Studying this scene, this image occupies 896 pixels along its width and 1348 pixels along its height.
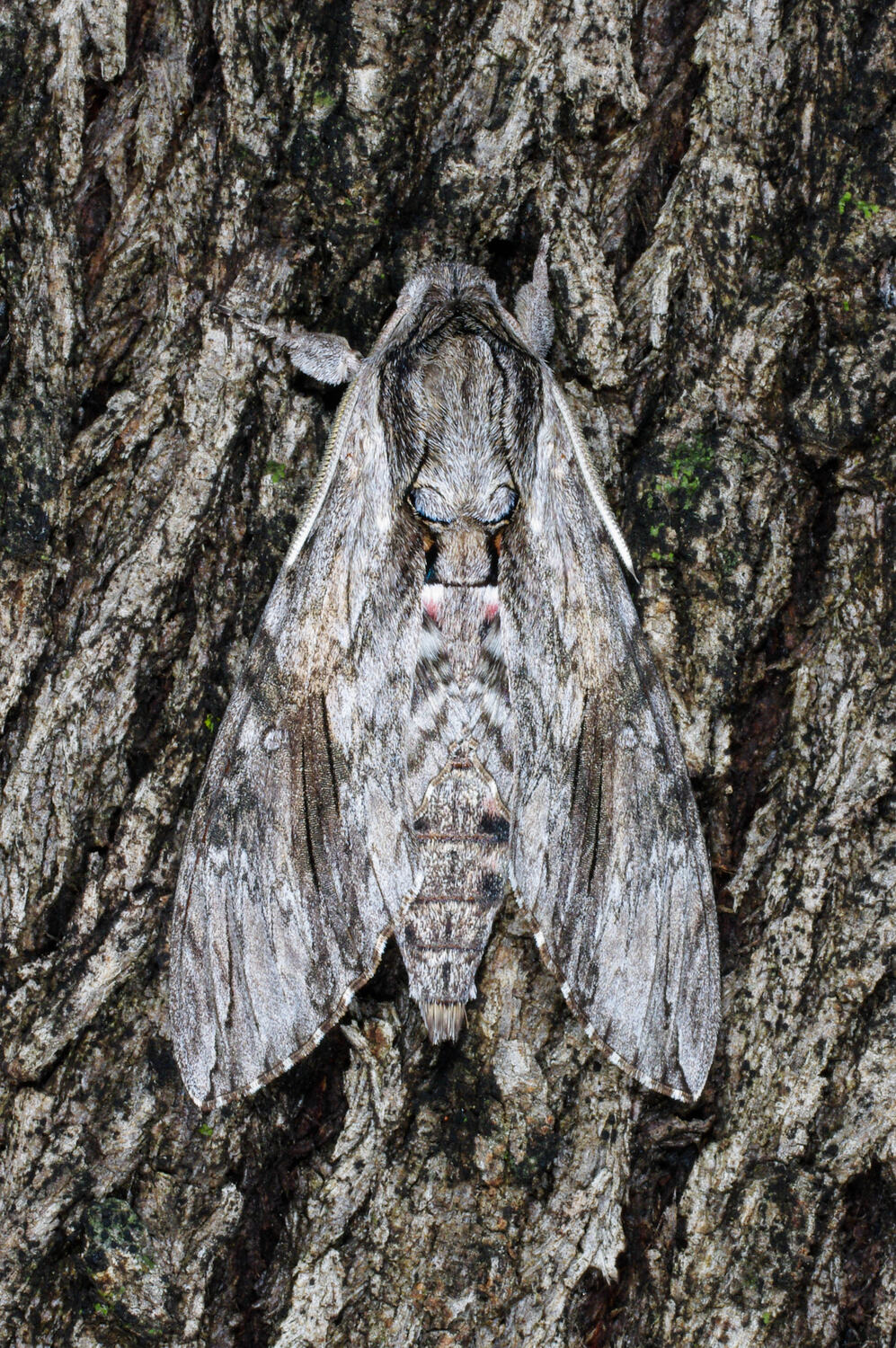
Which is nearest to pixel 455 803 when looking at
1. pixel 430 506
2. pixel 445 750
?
pixel 445 750

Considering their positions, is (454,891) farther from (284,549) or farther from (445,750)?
(284,549)

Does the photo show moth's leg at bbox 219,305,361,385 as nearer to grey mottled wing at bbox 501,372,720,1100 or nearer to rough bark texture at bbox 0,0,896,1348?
rough bark texture at bbox 0,0,896,1348

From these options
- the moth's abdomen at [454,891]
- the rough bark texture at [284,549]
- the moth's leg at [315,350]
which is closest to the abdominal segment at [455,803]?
the moth's abdomen at [454,891]

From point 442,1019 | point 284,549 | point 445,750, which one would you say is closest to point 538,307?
point 284,549

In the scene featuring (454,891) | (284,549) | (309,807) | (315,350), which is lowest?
(454,891)

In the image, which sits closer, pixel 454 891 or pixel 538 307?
pixel 454 891

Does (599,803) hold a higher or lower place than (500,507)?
lower
